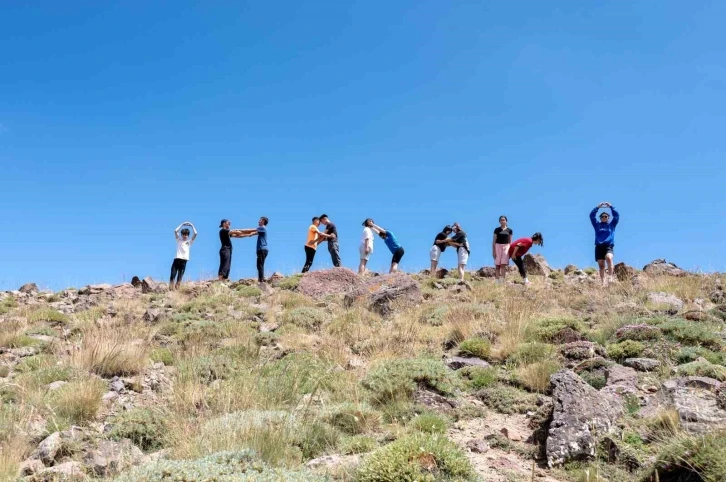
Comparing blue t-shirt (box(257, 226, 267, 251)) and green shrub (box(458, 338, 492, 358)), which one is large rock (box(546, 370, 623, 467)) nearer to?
green shrub (box(458, 338, 492, 358))

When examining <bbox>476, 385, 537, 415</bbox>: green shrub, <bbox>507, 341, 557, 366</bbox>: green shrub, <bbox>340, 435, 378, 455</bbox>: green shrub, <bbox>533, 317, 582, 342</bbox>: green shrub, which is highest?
<bbox>533, 317, 582, 342</bbox>: green shrub

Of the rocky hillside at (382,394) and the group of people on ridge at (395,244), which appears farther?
the group of people on ridge at (395,244)

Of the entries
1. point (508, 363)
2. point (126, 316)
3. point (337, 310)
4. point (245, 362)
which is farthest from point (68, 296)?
point (508, 363)

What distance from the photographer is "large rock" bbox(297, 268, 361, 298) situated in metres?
17.9

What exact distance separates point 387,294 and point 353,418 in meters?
8.03

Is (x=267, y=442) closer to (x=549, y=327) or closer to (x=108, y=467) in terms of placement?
(x=108, y=467)

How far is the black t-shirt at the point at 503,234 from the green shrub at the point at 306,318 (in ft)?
23.1

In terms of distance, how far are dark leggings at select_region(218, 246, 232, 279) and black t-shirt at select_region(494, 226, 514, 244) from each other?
925 centimetres

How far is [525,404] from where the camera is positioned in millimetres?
7152

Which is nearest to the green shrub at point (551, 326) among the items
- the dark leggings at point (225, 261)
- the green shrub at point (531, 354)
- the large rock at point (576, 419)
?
the green shrub at point (531, 354)

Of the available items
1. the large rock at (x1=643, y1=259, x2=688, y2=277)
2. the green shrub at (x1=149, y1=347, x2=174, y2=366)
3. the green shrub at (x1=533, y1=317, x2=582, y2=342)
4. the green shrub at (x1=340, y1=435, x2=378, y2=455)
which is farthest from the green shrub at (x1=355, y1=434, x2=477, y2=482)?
the large rock at (x1=643, y1=259, x2=688, y2=277)

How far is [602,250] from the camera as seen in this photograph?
16453mm

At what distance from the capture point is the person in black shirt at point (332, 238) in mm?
20703

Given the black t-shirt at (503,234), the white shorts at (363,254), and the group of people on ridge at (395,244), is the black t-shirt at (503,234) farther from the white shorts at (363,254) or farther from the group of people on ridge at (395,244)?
the white shorts at (363,254)
